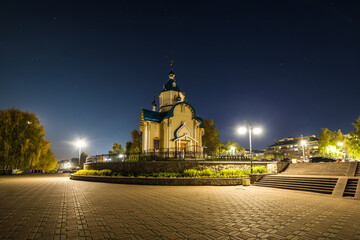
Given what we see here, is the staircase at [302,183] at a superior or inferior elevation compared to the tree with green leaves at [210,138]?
inferior

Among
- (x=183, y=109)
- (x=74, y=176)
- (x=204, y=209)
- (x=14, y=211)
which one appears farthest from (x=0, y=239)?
(x=183, y=109)

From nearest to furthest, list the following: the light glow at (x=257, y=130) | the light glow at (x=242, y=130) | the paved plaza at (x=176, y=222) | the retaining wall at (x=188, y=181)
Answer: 1. the paved plaza at (x=176, y=222)
2. the retaining wall at (x=188, y=181)
3. the light glow at (x=257, y=130)
4. the light glow at (x=242, y=130)

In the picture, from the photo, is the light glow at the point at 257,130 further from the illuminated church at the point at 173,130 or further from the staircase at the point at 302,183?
the illuminated church at the point at 173,130

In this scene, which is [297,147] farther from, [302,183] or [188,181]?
[188,181]

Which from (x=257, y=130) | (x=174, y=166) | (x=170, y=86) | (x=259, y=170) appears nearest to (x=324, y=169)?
(x=259, y=170)

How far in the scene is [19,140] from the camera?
102 ft

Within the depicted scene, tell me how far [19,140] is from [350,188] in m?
42.5

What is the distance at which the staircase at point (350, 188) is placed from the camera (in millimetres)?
10945

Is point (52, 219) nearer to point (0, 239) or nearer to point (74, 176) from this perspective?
point (0, 239)

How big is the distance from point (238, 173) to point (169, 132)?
1227 cm

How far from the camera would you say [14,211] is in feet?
22.6

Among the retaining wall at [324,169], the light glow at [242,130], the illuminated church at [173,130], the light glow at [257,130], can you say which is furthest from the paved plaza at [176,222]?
the illuminated church at [173,130]

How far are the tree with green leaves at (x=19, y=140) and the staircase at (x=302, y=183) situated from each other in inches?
1435

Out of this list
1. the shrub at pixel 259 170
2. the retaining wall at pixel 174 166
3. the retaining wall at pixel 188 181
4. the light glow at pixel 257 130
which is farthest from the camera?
the shrub at pixel 259 170
